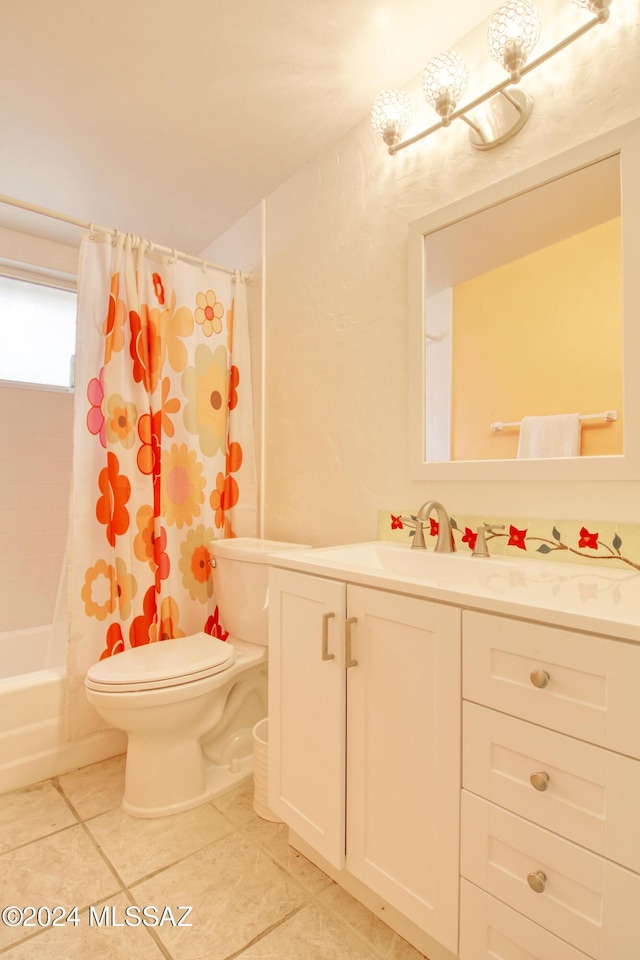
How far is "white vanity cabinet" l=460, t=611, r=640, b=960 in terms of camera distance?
0.70 m

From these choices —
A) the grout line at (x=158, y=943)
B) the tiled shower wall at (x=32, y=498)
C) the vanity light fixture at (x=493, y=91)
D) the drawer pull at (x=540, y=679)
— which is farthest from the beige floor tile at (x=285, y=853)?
the vanity light fixture at (x=493, y=91)

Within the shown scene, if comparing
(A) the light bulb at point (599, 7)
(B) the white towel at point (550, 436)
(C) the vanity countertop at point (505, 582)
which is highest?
(A) the light bulb at point (599, 7)

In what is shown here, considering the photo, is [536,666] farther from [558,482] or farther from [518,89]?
[518,89]

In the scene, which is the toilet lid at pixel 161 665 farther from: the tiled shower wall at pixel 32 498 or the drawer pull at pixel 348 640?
the tiled shower wall at pixel 32 498

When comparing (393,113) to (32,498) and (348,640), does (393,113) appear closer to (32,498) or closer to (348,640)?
(348,640)

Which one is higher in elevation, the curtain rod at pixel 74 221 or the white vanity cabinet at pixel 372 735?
the curtain rod at pixel 74 221

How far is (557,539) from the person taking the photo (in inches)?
46.8

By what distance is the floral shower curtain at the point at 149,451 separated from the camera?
177 cm

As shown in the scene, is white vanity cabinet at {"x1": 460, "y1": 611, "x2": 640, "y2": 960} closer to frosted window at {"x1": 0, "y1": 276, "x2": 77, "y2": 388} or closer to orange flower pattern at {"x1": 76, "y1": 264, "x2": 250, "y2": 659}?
orange flower pattern at {"x1": 76, "y1": 264, "x2": 250, "y2": 659}

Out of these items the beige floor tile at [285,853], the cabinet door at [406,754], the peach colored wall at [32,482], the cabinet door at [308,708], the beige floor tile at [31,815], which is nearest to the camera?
the cabinet door at [406,754]

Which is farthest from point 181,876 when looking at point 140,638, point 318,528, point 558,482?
point 558,482

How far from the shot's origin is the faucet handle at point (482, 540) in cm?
128

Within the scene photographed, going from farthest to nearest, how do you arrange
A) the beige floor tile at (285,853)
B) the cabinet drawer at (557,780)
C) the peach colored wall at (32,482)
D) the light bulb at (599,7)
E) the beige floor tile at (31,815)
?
the peach colored wall at (32,482) → the beige floor tile at (31,815) → the beige floor tile at (285,853) → the light bulb at (599,7) → the cabinet drawer at (557,780)

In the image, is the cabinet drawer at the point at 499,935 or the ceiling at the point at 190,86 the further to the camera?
the ceiling at the point at 190,86
